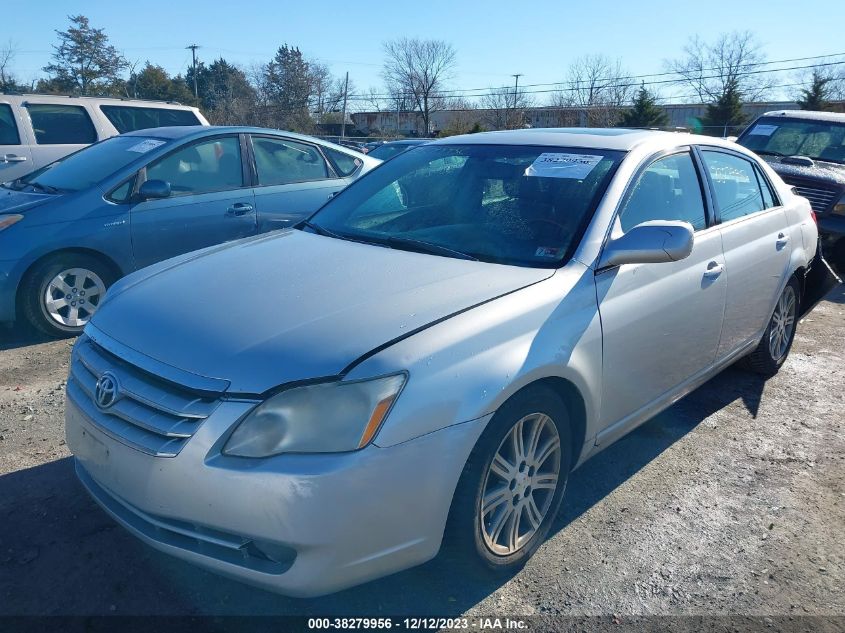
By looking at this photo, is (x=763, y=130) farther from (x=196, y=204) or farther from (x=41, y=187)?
(x=41, y=187)

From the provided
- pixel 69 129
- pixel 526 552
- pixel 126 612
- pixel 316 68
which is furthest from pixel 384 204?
pixel 316 68

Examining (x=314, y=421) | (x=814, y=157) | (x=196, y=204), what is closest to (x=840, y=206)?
(x=814, y=157)

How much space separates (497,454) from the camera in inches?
100.0

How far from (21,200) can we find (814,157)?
9.36 m

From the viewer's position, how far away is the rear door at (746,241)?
3918mm

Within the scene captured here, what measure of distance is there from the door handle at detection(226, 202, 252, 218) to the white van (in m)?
4.17

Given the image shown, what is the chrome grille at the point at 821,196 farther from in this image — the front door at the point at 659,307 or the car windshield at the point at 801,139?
the front door at the point at 659,307

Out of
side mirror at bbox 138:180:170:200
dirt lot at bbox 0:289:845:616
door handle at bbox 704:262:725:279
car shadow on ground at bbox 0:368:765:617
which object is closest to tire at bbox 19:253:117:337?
side mirror at bbox 138:180:170:200

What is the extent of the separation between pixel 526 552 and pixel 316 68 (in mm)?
59844

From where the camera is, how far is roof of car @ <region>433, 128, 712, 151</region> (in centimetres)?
354

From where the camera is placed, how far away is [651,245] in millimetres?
2883

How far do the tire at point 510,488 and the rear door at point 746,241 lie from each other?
1634 millimetres

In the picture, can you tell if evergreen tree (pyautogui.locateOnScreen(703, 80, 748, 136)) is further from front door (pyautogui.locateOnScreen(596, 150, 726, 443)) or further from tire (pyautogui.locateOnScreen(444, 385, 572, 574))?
tire (pyautogui.locateOnScreen(444, 385, 572, 574))

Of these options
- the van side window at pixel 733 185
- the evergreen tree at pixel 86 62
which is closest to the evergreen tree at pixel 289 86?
the evergreen tree at pixel 86 62
